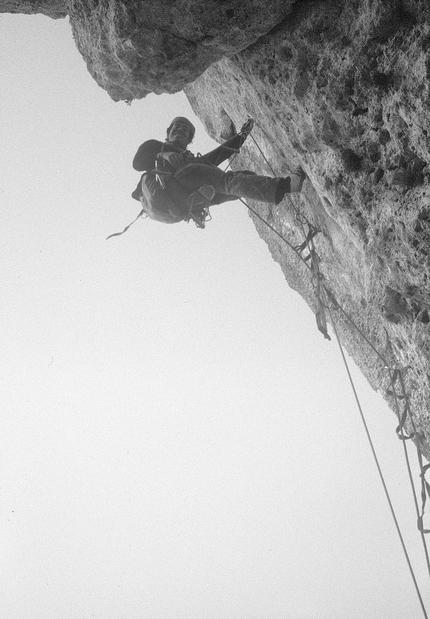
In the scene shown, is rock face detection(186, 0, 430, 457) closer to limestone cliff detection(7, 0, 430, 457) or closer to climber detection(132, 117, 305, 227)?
limestone cliff detection(7, 0, 430, 457)

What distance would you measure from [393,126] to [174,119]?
2821mm

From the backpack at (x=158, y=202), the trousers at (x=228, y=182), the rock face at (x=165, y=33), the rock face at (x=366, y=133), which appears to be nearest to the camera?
the rock face at (x=366, y=133)

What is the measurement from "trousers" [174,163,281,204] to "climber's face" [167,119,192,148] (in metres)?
0.70

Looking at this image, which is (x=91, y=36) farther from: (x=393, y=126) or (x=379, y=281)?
(x=379, y=281)

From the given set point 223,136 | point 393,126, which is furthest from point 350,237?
point 223,136

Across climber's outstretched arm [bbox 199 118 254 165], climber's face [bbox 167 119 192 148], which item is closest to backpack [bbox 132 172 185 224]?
climber's outstretched arm [bbox 199 118 254 165]

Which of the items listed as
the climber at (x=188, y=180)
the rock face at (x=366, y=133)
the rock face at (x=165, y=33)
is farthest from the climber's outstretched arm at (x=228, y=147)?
the rock face at (x=165, y=33)

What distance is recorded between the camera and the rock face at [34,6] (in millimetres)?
4348

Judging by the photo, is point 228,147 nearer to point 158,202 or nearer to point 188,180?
point 188,180

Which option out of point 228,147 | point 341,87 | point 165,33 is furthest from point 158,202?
point 341,87

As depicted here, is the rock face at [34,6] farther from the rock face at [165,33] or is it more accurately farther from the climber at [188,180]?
the climber at [188,180]

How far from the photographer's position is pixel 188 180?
422cm

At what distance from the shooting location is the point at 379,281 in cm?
368

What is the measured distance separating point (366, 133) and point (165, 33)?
4.65 feet
